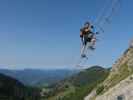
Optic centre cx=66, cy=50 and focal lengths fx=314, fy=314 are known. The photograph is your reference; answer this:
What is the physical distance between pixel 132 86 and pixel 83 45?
51.1 m

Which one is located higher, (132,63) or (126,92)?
(132,63)

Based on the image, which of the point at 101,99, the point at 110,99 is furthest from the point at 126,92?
the point at 101,99

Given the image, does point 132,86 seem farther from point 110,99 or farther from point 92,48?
point 92,48

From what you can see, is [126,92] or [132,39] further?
[132,39]

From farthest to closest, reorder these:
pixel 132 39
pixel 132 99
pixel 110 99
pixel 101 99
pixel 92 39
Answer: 1. pixel 132 39
2. pixel 101 99
3. pixel 110 99
4. pixel 132 99
5. pixel 92 39

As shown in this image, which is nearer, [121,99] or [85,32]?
[85,32]

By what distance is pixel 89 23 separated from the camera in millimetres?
39656

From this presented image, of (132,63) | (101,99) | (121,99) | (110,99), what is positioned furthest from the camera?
(132,63)

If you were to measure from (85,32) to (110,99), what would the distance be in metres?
68.9

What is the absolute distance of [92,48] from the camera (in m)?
39.4

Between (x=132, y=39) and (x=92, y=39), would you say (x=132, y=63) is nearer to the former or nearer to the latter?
(x=132, y=39)

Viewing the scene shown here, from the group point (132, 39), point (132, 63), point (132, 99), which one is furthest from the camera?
point (132, 39)

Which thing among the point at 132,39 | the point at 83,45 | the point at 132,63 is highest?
the point at 132,39

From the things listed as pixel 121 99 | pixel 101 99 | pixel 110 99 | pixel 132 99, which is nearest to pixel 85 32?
pixel 132 99
